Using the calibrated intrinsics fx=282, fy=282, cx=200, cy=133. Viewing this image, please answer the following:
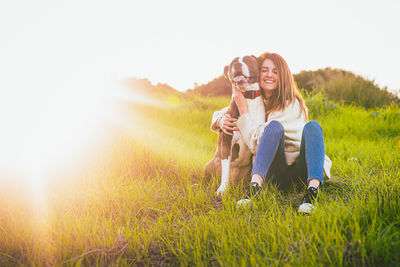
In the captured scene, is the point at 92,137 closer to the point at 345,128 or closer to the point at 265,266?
the point at 265,266

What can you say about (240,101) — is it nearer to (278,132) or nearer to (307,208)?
(278,132)

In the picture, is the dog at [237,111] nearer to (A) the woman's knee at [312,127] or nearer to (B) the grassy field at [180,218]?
(B) the grassy field at [180,218]

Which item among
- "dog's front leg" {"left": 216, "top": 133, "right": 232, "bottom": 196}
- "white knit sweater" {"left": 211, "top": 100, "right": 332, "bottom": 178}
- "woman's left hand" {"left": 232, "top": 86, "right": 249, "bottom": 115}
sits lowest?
"dog's front leg" {"left": 216, "top": 133, "right": 232, "bottom": 196}

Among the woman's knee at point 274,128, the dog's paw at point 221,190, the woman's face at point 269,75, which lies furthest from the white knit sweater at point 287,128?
the dog's paw at point 221,190

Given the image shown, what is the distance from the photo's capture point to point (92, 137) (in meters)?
3.89

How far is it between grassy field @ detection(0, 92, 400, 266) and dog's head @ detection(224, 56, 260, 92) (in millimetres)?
989

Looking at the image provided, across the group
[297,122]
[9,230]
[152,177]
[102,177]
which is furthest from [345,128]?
[9,230]

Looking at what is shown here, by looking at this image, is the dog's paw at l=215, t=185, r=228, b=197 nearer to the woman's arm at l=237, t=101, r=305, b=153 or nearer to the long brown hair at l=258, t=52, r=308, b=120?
the woman's arm at l=237, t=101, r=305, b=153

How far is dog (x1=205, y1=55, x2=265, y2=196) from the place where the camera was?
260cm

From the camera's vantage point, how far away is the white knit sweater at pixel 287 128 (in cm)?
259

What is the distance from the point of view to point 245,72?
2.58 m

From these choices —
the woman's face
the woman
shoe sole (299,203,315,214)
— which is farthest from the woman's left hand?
shoe sole (299,203,315,214)

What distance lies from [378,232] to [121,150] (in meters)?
2.83

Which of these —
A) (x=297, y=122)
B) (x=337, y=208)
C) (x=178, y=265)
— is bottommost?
(x=178, y=265)
